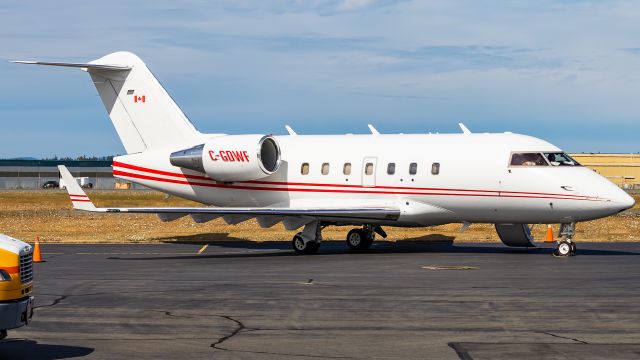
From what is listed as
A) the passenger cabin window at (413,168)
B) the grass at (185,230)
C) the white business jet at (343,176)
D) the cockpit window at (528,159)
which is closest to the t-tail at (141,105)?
the white business jet at (343,176)

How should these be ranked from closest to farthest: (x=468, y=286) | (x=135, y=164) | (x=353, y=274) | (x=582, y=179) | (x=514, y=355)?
(x=514, y=355), (x=468, y=286), (x=353, y=274), (x=582, y=179), (x=135, y=164)

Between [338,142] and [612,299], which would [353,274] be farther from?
[338,142]

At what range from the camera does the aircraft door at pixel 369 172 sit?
30.1 metres

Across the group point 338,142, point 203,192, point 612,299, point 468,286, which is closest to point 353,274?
point 468,286

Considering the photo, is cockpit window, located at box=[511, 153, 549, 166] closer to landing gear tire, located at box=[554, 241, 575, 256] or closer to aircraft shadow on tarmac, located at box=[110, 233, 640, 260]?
landing gear tire, located at box=[554, 241, 575, 256]

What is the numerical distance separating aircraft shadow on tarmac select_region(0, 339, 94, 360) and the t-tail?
68.3 ft

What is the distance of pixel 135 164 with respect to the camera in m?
33.8

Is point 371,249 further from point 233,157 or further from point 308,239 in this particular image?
point 233,157

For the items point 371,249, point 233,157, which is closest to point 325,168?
point 233,157

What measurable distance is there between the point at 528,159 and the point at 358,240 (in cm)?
630

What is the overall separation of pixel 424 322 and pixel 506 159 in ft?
45.6

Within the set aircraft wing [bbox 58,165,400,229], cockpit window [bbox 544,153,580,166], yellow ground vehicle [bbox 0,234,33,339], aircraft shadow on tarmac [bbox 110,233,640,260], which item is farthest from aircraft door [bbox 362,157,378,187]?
yellow ground vehicle [bbox 0,234,33,339]

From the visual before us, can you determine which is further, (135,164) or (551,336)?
(135,164)

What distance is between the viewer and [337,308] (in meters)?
16.5
